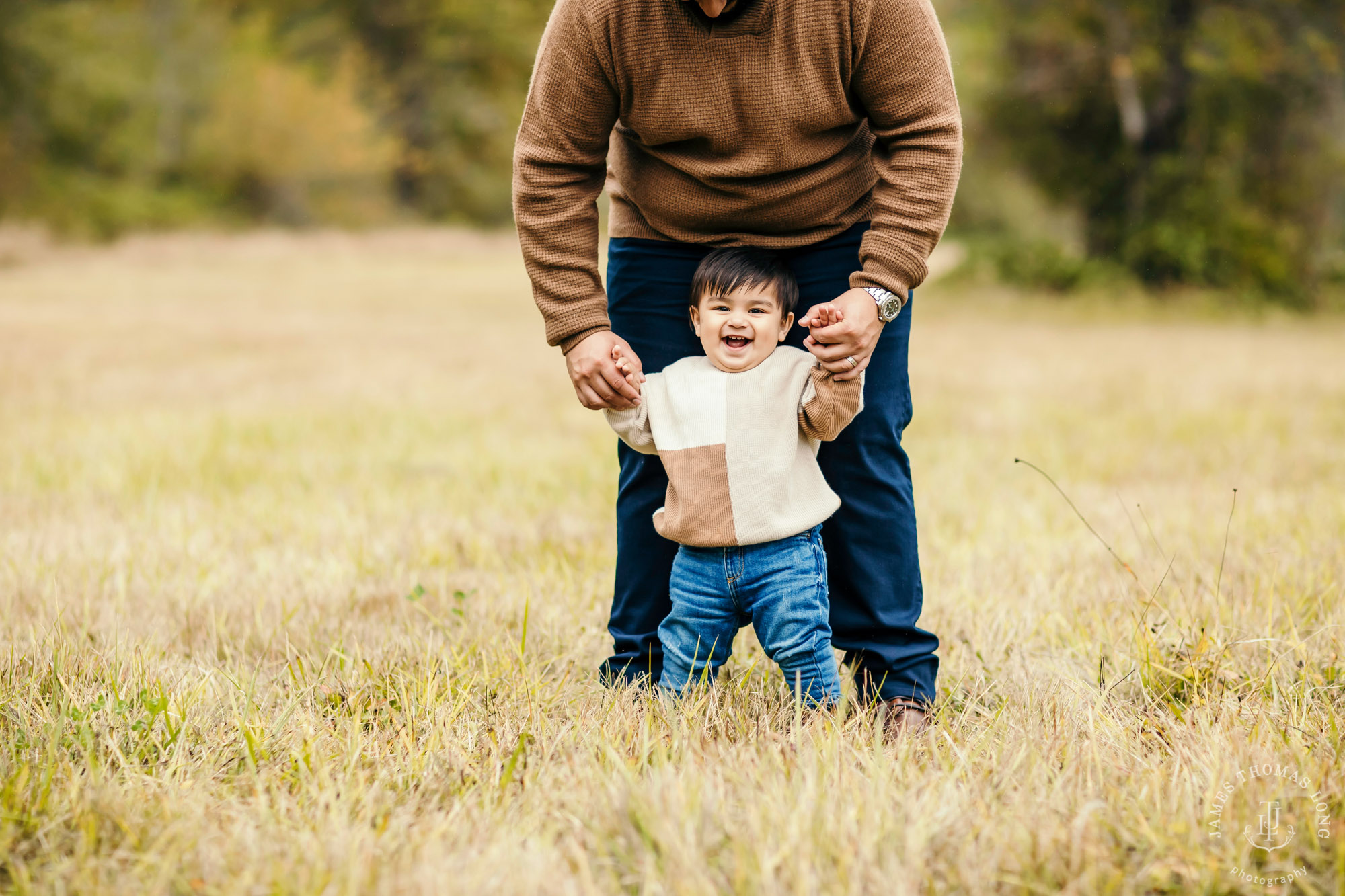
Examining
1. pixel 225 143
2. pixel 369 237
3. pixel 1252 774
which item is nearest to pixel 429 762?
pixel 1252 774

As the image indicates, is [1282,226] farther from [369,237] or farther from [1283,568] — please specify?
[369,237]

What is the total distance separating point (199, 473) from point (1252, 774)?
182 inches

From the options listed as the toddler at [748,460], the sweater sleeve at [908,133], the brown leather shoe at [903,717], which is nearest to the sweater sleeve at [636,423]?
the toddler at [748,460]

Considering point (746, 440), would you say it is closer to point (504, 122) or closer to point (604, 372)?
point (604, 372)

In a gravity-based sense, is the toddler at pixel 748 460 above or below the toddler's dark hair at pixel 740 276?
below

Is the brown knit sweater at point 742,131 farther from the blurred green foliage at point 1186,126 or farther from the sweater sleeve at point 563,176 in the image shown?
the blurred green foliage at point 1186,126

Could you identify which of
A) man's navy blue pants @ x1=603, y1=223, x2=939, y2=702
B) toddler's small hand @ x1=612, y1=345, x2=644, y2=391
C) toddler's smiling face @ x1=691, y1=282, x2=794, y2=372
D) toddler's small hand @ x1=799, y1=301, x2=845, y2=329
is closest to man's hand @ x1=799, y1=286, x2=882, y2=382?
toddler's small hand @ x1=799, y1=301, x2=845, y2=329

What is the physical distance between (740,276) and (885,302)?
1.01 feet

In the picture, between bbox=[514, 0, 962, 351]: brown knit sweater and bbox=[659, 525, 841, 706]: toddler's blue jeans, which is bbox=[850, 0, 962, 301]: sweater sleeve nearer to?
bbox=[514, 0, 962, 351]: brown knit sweater

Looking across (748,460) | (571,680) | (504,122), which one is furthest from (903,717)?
(504,122)

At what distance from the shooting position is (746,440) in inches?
86.9

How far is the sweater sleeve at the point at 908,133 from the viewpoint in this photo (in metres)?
2.13

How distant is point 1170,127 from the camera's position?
48.6 feet

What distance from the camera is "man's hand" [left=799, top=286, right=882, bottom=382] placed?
2105 mm
